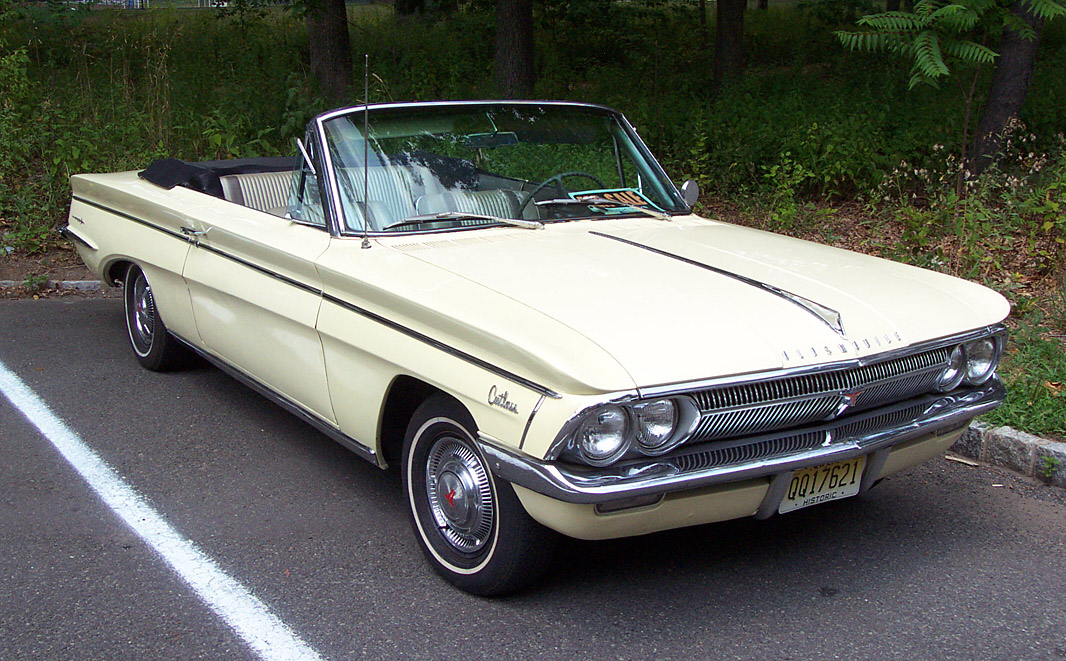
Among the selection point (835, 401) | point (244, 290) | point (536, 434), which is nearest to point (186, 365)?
point (244, 290)

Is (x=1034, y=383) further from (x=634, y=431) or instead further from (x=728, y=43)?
(x=728, y=43)

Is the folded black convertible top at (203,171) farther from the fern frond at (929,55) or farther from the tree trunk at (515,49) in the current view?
the tree trunk at (515,49)

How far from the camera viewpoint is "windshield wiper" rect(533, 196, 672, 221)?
439cm

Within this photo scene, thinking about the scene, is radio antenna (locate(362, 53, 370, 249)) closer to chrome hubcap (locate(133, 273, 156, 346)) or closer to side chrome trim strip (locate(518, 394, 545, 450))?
side chrome trim strip (locate(518, 394, 545, 450))

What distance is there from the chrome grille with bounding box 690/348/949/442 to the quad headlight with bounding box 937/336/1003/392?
26 cm

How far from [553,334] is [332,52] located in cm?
1111

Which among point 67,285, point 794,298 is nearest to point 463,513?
point 794,298

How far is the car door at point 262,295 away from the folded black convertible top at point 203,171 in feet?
1.14

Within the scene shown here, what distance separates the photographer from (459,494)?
3365mm

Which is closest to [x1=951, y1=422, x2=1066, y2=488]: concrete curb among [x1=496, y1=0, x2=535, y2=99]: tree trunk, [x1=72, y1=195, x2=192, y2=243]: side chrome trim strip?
[x1=72, y1=195, x2=192, y2=243]: side chrome trim strip

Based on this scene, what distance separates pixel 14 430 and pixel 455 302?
2885 mm

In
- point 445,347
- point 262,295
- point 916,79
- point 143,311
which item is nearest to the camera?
point 445,347

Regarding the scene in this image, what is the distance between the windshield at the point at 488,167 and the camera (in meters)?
4.05

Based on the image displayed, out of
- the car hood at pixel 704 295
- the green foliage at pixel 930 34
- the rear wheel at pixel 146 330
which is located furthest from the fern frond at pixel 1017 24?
the rear wheel at pixel 146 330
